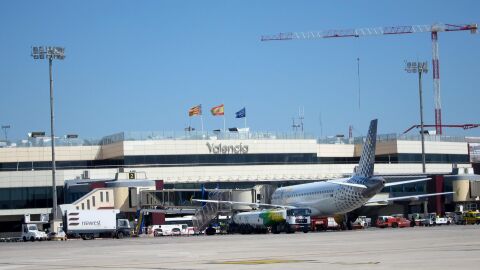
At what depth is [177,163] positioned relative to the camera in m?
134

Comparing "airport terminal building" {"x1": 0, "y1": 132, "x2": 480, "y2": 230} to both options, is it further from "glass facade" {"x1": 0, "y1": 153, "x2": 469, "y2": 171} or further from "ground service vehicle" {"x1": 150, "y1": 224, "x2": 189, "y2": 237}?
"ground service vehicle" {"x1": 150, "y1": 224, "x2": 189, "y2": 237}

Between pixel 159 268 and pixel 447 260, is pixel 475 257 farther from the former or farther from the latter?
pixel 159 268

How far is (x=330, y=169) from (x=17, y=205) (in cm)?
4764

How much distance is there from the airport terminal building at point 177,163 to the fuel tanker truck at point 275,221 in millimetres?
30804

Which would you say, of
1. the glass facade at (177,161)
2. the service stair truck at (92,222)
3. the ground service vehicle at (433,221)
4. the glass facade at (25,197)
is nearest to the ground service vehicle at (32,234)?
the service stair truck at (92,222)

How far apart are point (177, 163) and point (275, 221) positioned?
45.4 metres

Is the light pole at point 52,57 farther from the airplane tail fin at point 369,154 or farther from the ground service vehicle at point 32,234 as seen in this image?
the airplane tail fin at point 369,154

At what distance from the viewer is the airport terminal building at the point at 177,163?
416 feet

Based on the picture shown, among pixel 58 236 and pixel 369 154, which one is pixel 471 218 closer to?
pixel 369 154

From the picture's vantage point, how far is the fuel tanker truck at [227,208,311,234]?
292 ft

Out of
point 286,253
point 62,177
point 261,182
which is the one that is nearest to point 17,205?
point 62,177

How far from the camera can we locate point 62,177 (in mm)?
129125

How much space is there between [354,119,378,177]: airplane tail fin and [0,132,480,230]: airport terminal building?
36965 mm

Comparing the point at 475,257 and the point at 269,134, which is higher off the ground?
the point at 269,134
